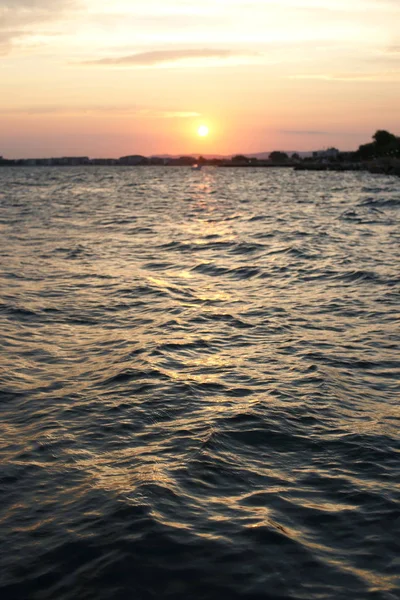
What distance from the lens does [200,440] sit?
957 cm

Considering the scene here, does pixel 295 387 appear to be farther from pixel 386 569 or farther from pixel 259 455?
pixel 386 569

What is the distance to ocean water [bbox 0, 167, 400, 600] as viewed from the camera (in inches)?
258

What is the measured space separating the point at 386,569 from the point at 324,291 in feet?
49.3

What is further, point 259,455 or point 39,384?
point 39,384

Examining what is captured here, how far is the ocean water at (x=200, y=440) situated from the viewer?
6.55 m

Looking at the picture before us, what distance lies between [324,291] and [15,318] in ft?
31.4

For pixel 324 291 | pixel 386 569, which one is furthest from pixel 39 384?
pixel 324 291

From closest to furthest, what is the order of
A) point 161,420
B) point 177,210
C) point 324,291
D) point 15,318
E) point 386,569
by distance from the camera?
point 386,569, point 161,420, point 15,318, point 324,291, point 177,210

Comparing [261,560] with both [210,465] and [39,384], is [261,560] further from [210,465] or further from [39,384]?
[39,384]

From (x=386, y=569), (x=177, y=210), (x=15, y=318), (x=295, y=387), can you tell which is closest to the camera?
(x=386, y=569)

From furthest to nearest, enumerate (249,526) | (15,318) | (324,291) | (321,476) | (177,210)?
(177,210)
(324,291)
(15,318)
(321,476)
(249,526)

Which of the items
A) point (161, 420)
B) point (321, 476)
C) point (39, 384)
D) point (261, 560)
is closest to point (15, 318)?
point (39, 384)

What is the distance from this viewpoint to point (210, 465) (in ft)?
28.8

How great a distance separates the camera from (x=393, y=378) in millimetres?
12375
